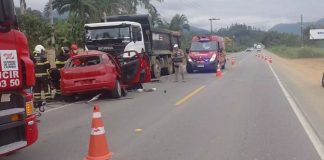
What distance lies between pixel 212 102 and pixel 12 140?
9130 millimetres

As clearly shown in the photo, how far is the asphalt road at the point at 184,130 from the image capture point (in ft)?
27.0

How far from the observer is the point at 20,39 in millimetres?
7309

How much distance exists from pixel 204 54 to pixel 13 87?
25981 millimetres

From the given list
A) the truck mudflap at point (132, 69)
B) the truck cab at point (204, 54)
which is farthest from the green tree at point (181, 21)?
the truck mudflap at point (132, 69)

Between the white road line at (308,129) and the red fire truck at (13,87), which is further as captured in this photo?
the white road line at (308,129)

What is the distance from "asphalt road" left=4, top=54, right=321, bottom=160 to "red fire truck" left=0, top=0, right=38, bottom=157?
44.0 inches

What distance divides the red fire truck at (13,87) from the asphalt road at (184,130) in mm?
1118

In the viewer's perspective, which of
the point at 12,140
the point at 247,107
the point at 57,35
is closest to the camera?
the point at 12,140

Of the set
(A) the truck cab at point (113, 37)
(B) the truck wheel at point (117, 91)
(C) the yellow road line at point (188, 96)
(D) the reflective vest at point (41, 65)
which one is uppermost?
(A) the truck cab at point (113, 37)

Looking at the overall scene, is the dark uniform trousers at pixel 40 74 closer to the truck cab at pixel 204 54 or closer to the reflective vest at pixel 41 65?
the reflective vest at pixel 41 65

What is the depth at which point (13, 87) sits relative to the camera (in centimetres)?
705

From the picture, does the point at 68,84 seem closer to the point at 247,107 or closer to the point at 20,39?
the point at 247,107

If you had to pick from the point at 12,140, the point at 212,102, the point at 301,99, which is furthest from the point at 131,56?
the point at 12,140

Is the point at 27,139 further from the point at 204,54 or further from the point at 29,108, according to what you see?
the point at 204,54
